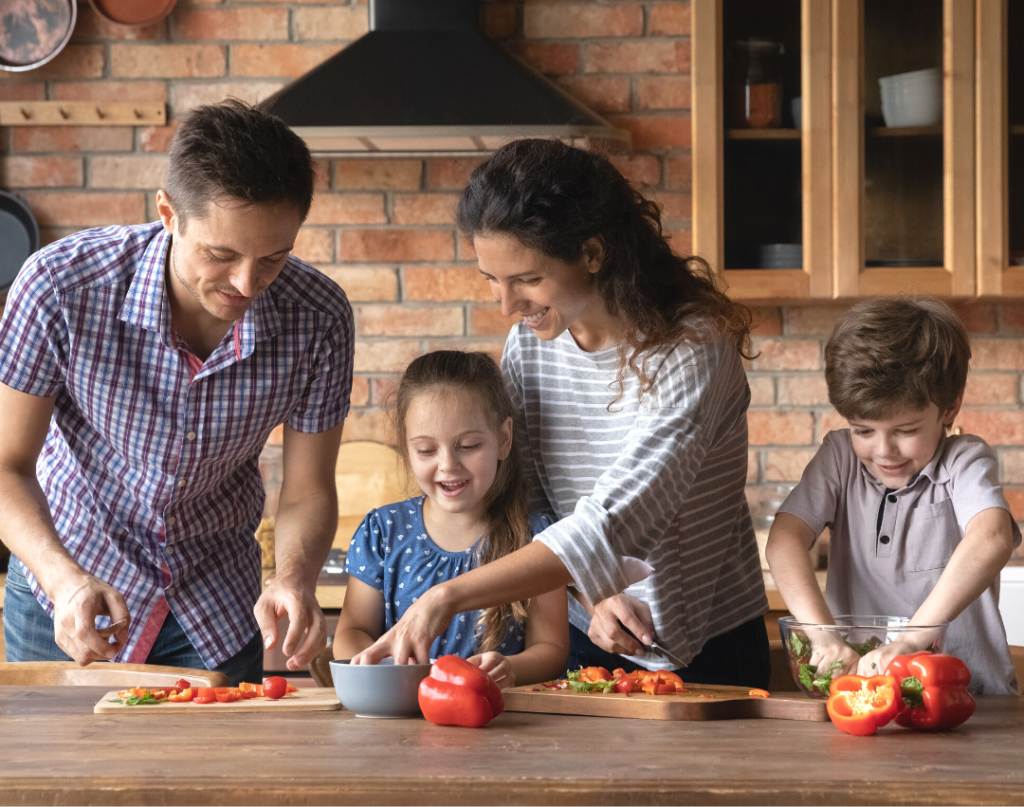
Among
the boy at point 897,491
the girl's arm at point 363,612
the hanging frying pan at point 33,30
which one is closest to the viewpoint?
the boy at point 897,491

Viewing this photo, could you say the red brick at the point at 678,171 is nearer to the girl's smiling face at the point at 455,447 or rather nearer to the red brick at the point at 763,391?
the red brick at the point at 763,391

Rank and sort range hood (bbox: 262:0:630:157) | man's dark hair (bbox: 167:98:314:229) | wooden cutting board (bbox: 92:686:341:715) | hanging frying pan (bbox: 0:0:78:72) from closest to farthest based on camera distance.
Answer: wooden cutting board (bbox: 92:686:341:715), man's dark hair (bbox: 167:98:314:229), range hood (bbox: 262:0:630:157), hanging frying pan (bbox: 0:0:78:72)

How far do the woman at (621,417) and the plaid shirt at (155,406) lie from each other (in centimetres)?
30

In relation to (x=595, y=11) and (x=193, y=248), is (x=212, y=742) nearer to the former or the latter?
(x=193, y=248)

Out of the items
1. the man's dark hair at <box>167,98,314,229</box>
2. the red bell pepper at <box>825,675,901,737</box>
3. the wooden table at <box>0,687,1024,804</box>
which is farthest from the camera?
the man's dark hair at <box>167,98,314,229</box>

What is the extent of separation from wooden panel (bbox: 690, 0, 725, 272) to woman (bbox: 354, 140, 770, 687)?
1.05 m

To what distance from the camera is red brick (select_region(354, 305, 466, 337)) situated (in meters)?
2.80

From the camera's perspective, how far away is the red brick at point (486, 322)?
279cm

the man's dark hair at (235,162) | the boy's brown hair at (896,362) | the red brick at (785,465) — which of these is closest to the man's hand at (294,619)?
the man's dark hair at (235,162)

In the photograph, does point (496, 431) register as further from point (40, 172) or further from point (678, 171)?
point (40, 172)

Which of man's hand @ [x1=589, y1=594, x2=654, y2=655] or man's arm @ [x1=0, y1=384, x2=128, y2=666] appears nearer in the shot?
man's arm @ [x1=0, y1=384, x2=128, y2=666]

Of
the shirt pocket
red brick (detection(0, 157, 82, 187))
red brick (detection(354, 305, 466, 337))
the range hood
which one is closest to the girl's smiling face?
the shirt pocket

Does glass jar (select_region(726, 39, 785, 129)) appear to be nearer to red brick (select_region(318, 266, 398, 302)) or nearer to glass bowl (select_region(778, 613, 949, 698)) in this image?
red brick (select_region(318, 266, 398, 302))

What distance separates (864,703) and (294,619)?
63 cm
